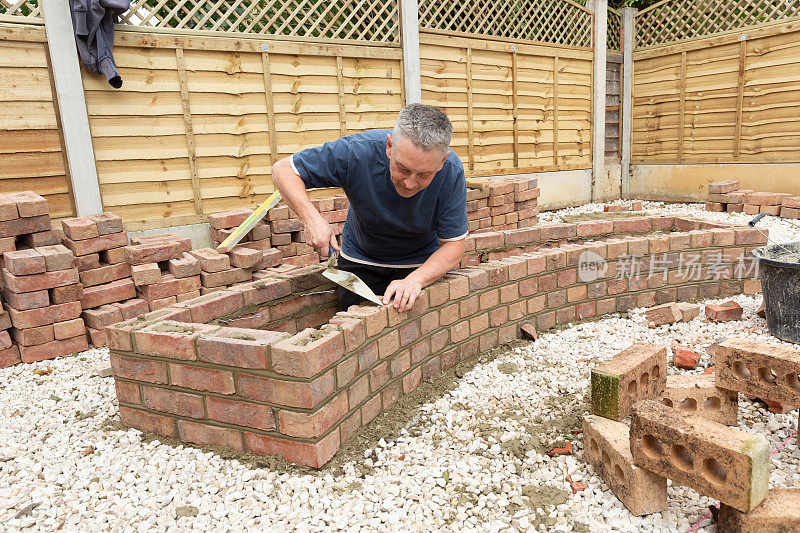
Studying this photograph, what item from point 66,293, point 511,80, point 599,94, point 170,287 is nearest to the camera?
point 66,293

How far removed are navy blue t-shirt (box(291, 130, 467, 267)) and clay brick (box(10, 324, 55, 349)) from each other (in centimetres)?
243

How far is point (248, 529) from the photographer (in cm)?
204

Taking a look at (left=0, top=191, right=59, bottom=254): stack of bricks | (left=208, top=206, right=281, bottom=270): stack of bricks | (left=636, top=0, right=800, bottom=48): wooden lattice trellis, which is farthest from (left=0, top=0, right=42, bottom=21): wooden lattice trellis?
(left=636, top=0, right=800, bottom=48): wooden lattice trellis

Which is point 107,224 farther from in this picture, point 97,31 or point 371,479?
point 371,479

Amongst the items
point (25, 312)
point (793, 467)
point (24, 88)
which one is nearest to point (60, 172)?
point (24, 88)

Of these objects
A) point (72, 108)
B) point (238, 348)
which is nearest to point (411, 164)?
point (238, 348)

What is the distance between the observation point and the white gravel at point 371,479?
208 cm

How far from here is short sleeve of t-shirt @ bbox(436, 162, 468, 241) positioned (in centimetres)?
311

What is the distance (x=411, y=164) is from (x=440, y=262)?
2.33 feet

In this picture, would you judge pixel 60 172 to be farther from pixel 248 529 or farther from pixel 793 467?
pixel 793 467

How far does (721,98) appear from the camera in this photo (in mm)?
9539

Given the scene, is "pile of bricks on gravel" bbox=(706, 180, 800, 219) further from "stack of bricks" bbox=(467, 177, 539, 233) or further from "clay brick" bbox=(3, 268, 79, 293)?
"clay brick" bbox=(3, 268, 79, 293)

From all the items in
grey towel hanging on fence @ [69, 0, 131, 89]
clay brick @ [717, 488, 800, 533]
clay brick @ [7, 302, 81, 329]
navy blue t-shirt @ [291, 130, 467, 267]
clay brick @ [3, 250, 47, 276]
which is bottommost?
clay brick @ [717, 488, 800, 533]

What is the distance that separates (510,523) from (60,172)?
217 inches
